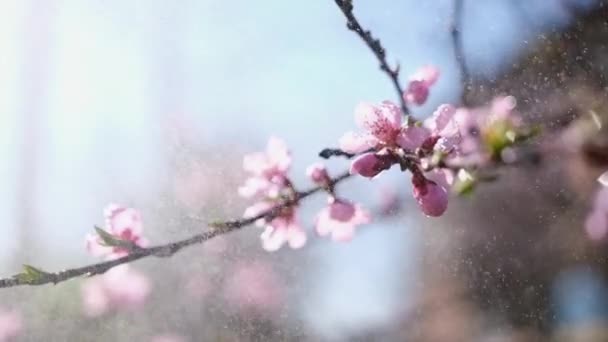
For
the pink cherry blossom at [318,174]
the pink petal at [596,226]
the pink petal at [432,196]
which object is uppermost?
the pink cherry blossom at [318,174]

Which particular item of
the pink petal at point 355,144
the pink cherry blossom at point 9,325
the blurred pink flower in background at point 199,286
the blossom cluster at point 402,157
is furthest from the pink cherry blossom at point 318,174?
the pink cherry blossom at point 9,325

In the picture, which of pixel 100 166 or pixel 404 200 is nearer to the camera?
pixel 404 200

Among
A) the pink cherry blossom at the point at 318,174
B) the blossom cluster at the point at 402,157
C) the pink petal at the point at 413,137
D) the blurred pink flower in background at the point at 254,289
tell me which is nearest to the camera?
the blossom cluster at the point at 402,157

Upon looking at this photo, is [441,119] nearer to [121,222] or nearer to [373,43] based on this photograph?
[373,43]

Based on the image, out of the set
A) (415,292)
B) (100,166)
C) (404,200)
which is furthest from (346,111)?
(100,166)

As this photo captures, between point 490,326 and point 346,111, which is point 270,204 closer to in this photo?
point 346,111

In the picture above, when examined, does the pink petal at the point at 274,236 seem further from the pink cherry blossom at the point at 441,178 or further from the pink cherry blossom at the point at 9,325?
the pink cherry blossom at the point at 9,325
